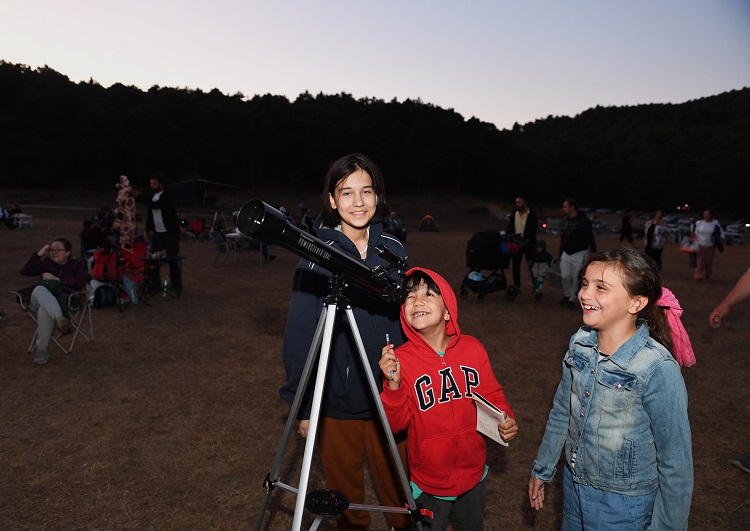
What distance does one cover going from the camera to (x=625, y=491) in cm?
204

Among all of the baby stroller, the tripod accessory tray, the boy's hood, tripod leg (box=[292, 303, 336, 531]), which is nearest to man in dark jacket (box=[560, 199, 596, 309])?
the baby stroller

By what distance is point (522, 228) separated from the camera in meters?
10.9

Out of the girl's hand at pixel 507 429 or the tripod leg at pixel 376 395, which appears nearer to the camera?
the tripod leg at pixel 376 395

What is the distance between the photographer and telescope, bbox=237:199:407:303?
1.62 metres

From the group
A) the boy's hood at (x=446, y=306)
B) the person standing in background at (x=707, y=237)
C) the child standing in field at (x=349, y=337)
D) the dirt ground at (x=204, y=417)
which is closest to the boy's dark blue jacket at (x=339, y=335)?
the child standing in field at (x=349, y=337)

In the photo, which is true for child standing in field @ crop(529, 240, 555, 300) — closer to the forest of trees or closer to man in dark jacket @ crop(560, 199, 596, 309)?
man in dark jacket @ crop(560, 199, 596, 309)

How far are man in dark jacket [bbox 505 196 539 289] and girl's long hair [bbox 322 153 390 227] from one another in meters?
8.48

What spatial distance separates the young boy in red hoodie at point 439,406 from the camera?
2488mm

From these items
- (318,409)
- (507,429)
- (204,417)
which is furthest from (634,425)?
(204,417)

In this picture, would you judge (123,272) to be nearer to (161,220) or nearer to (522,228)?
(161,220)

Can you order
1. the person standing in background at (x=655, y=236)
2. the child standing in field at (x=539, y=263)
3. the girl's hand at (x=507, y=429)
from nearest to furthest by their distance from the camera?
the girl's hand at (x=507, y=429) → the child standing in field at (x=539, y=263) → the person standing in background at (x=655, y=236)

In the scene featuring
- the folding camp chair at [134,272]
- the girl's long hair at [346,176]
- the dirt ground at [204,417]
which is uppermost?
the girl's long hair at [346,176]

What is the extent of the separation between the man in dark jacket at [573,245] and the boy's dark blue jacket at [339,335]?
7.78 meters

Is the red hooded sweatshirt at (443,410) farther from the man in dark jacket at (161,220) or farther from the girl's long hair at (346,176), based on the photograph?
the man in dark jacket at (161,220)
